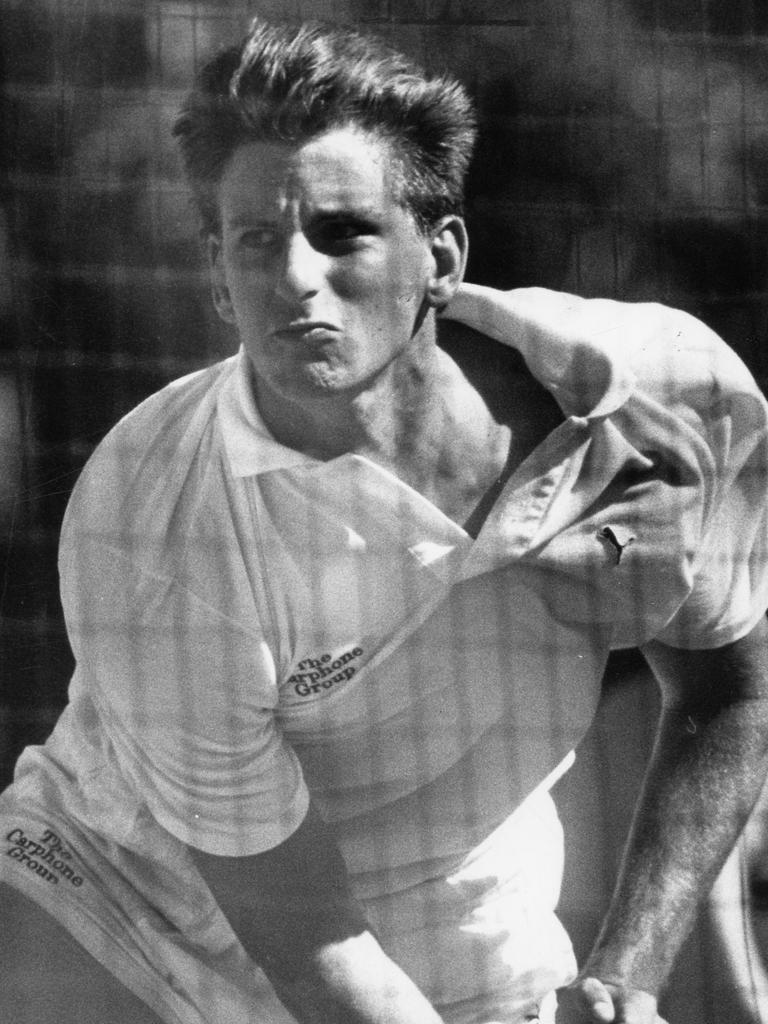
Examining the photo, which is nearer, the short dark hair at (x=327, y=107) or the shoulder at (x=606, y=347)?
the short dark hair at (x=327, y=107)

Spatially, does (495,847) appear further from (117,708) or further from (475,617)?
(117,708)

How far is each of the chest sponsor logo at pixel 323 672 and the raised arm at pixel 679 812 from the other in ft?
1.01

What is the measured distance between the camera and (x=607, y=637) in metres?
1.67

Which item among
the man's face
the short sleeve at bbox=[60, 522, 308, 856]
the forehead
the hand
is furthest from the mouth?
the hand

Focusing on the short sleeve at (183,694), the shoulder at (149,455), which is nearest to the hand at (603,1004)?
the short sleeve at (183,694)

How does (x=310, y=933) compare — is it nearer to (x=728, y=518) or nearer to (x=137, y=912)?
(x=137, y=912)

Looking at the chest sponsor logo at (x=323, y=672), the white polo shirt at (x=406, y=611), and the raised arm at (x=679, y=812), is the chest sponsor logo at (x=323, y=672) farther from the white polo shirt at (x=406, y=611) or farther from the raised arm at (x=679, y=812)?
the raised arm at (x=679, y=812)

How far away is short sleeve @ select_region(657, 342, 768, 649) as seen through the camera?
1.69 meters

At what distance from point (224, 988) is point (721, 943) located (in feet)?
1.64

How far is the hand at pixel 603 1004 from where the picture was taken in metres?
1.66

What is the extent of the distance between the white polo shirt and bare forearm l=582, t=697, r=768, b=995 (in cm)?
8

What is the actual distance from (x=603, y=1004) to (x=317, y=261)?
77 cm

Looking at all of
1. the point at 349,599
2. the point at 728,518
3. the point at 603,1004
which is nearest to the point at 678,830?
the point at 603,1004

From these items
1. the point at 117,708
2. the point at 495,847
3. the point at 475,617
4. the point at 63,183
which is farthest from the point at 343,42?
the point at 495,847
